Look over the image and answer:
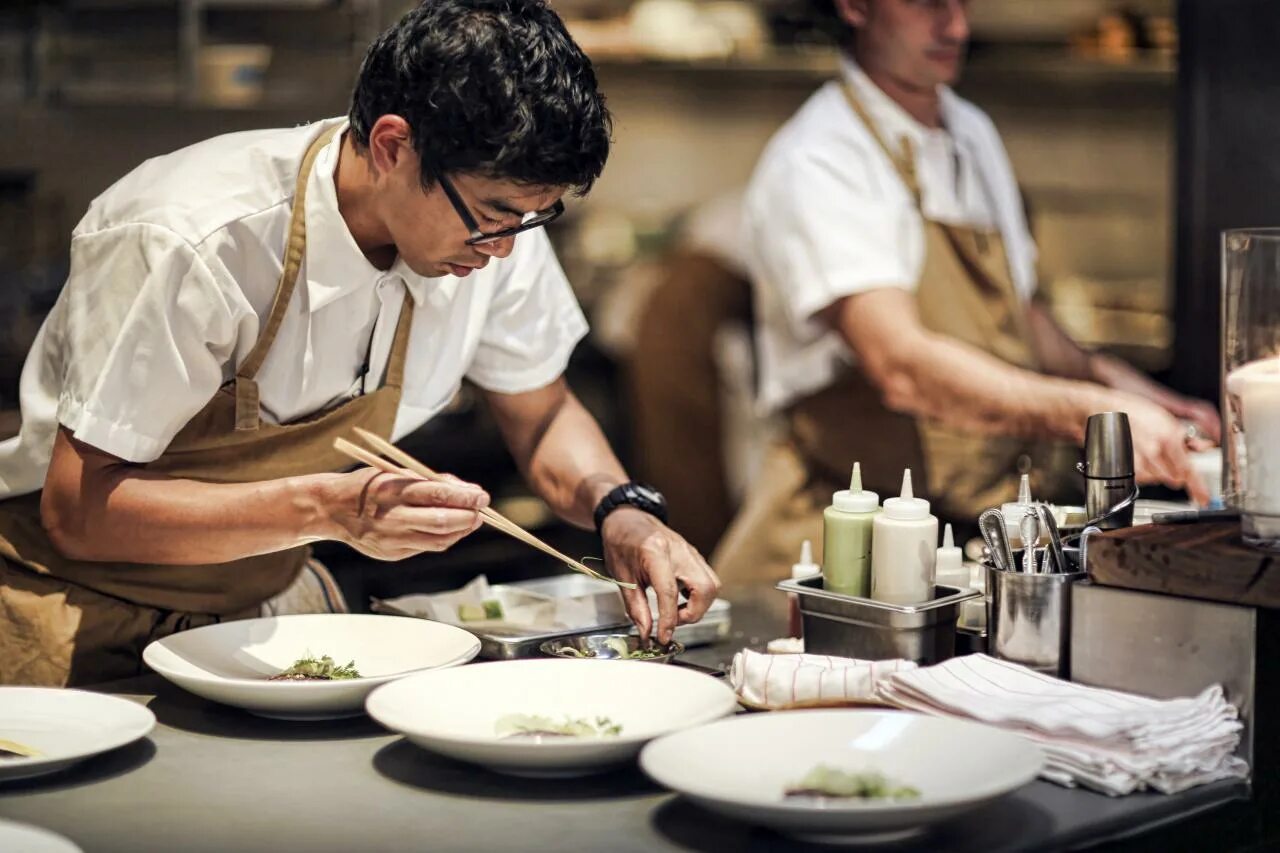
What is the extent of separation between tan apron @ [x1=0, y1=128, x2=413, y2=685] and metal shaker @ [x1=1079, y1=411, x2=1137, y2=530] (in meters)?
0.93

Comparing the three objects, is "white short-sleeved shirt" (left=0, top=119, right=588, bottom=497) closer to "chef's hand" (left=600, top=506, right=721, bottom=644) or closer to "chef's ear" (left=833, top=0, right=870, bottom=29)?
"chef's hand" (left=600, top=506, right=721, bottom=644)

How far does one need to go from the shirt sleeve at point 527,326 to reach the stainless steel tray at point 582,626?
32 centimetres

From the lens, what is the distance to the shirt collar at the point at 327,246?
6.72 ft

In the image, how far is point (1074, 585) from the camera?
1.76 metres

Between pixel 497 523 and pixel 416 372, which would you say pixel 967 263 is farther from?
pixel 497 523

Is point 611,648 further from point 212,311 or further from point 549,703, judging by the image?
point 212,311

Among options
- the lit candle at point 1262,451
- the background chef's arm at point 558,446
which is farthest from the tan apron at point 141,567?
the lit candle at point 1262,451

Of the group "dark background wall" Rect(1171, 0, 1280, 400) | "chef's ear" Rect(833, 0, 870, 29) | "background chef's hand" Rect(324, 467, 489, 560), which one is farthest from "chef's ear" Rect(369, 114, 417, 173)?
"dark background wall" Rect(1171, 0, 1280, 400)

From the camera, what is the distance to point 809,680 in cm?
173

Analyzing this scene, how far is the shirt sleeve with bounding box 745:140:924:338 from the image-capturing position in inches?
138

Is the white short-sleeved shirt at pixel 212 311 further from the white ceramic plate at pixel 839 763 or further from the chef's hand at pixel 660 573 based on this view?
the white ceramic plate at pixel 839 763

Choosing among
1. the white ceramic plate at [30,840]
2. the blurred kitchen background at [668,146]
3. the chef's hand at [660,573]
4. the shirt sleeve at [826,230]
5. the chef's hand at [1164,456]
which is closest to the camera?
the white ceramic plate at [30,840]

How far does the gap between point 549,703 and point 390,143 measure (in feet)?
2.36

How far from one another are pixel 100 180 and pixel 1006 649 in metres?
3.63
